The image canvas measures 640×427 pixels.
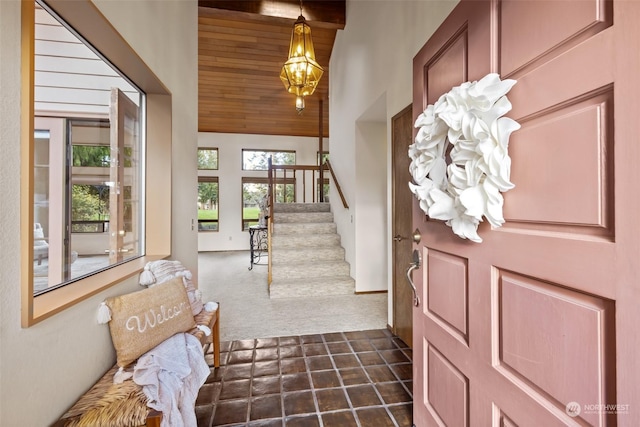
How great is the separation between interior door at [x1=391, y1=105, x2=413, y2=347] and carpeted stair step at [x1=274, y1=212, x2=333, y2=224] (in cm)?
250

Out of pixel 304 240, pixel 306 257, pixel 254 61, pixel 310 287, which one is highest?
pixel 254 61

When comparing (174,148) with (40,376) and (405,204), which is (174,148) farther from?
(405,204)

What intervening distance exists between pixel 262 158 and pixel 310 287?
212 inches

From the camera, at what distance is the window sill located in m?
1.03

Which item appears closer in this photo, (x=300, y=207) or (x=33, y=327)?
(x=33, y=327)

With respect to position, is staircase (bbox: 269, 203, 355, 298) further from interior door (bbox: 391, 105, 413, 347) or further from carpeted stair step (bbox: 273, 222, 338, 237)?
interior door (bbox: 391, 105, 413, 347)

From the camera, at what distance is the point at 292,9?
4180 mm

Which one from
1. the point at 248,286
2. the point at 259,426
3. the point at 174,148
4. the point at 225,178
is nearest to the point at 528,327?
the point at 259,426

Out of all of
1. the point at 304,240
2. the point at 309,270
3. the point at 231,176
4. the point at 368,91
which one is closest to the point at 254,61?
the point at 231,176

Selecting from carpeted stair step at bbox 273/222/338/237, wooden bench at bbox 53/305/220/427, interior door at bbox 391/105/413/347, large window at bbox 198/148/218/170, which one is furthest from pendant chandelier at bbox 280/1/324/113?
large window at bbox 198/148/218/170

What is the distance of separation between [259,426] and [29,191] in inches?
62.7

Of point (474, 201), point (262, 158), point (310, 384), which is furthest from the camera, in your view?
point (262, 158)

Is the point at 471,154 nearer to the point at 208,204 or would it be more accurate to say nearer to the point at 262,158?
the point at 262,158

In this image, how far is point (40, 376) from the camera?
1.01 m
